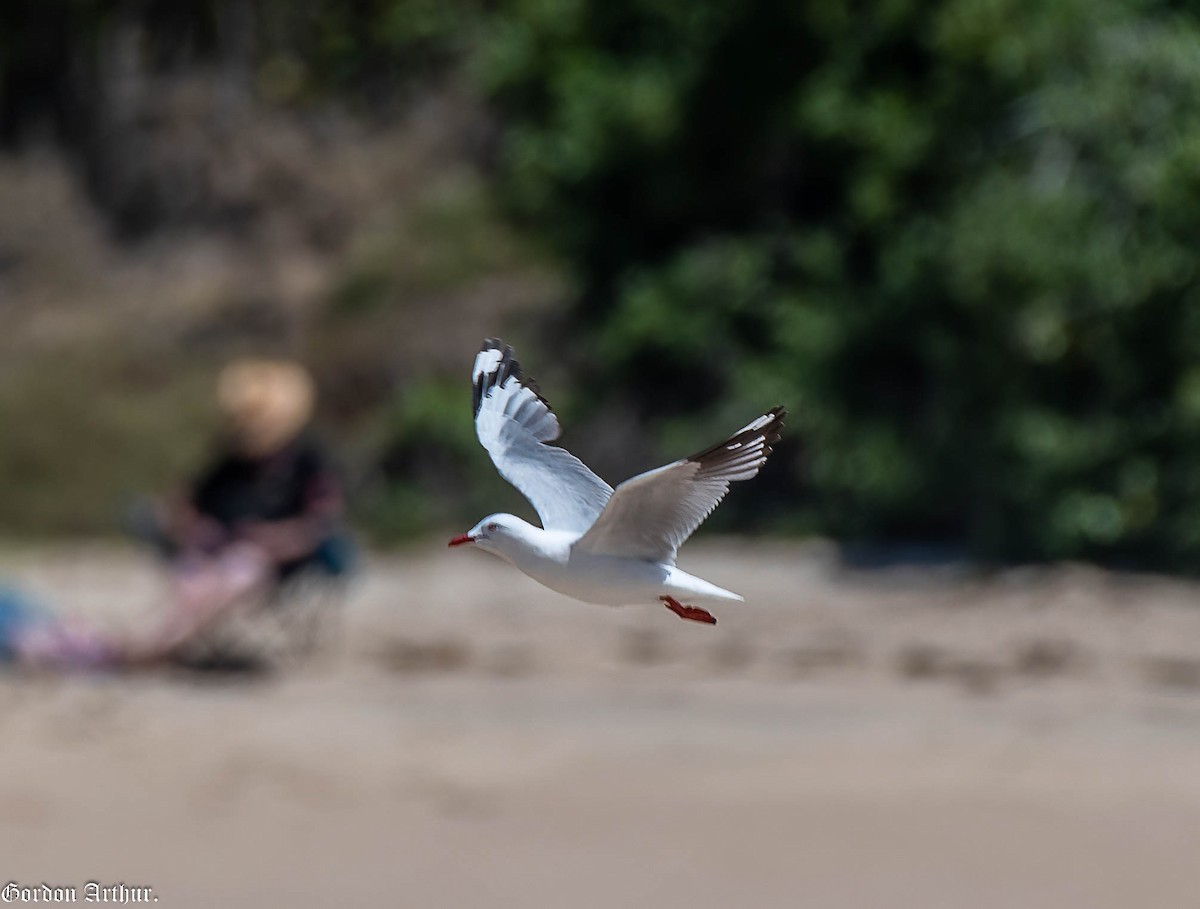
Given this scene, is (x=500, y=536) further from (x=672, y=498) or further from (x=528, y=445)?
(x=528, y=445)

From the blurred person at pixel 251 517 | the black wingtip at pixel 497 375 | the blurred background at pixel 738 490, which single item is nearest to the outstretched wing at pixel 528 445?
the black wingtip at pixel 497 375

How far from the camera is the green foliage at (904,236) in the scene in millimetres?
11469

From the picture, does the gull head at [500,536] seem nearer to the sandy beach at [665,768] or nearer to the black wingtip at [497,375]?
the black wingtip at [497,375]

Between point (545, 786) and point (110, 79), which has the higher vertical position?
point (110, 79)

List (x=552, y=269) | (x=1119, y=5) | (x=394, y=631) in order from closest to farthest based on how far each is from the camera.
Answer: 1. (x=1119, y=5)
2. (x=394, y=631)
3. (x=552, y=269)

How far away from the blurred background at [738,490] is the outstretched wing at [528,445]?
475cm

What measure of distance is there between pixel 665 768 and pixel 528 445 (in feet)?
28.0

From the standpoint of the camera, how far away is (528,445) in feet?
4.97

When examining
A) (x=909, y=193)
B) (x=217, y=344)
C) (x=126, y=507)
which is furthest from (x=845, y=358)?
(x=217, y=344)

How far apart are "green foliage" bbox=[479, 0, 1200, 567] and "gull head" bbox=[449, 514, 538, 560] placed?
9.57 metres

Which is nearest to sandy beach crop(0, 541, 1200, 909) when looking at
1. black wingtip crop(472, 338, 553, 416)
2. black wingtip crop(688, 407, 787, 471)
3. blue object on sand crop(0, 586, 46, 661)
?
blue object on sand crop(0, 586, 46, 661)

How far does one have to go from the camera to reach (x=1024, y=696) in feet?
34.9

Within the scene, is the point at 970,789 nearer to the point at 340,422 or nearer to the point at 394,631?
the point at 394,631

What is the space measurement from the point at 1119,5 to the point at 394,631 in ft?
19.3
